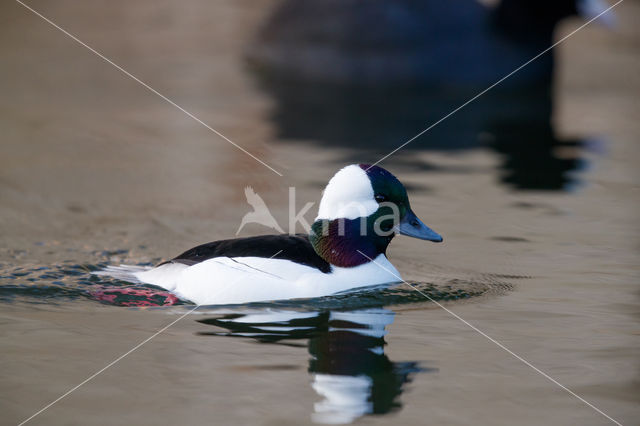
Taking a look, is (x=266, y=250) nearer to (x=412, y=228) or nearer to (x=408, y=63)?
(x=412, y=228)

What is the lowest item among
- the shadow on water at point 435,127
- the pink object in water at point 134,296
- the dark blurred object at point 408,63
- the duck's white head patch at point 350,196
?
the pink object in water at point 134,296

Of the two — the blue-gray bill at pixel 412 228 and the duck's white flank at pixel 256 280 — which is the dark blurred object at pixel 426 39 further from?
the duck's white flank at pixel 256 280

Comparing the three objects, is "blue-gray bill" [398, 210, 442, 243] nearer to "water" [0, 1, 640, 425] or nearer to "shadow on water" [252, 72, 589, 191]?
"water" [0, 1, 640, 425]

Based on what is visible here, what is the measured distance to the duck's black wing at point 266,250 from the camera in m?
6.10

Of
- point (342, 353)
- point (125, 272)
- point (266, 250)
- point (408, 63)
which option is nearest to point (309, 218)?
point (125, 272)

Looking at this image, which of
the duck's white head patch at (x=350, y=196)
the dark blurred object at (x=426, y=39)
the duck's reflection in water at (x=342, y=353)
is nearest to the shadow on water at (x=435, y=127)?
the dark blurred object at (x=426, y=39)

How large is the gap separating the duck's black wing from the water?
294mm

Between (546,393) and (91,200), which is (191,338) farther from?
(91,200)

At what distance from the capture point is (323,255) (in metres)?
6.32

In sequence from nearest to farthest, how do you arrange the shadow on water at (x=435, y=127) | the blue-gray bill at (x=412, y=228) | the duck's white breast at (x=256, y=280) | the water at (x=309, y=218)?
the water at (x=309, y=218) → the duck's white breast at (x=256, y=280) → the blue-gray bill at (x=412, y=228) → the shadow on water at (x=435, y=127)

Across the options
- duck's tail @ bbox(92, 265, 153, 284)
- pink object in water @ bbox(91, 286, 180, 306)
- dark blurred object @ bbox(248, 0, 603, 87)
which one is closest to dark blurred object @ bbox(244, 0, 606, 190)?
dark blurred object @ bbox(248, 0, 603, 87)

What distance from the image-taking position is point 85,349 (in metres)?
5.21

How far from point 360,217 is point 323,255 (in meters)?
0.37

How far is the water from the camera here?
4.68m
